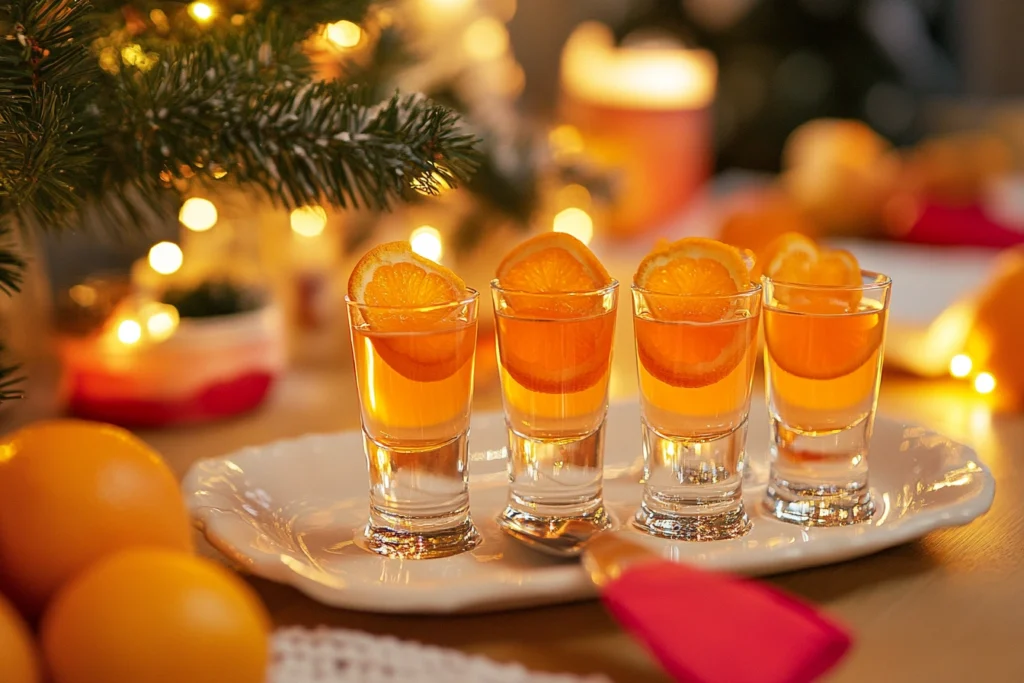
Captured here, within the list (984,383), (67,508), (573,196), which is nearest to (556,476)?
(67,508)

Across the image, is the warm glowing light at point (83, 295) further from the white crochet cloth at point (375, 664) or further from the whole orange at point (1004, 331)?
the whole orange at point (1004, 331)

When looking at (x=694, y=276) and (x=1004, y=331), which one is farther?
(x=1004, y=331)

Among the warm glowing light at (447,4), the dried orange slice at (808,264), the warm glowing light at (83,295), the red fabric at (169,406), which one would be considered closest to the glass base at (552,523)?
the dried orange slice at (808,264)

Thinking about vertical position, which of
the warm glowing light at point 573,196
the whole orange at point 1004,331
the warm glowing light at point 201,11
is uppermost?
the warm glowing light at point 201,11

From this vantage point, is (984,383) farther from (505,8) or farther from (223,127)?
(505,8)

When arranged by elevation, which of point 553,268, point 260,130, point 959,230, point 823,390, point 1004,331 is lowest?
point 959,230

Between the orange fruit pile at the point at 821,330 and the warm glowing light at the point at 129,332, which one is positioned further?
the warm glowing light at the point at 129,332
